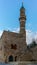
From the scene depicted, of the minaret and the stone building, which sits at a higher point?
the minaret

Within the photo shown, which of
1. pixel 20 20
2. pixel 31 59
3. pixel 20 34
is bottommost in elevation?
pixel 31 59

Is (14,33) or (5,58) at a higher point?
(14,33)

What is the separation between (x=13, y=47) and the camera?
83.5ft

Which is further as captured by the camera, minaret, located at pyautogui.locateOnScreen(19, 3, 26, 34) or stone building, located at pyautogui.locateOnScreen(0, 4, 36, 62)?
minaret, located at pyautogui.locateOnScreen(19, 3, 26, 34)

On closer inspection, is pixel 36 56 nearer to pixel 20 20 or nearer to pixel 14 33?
pixel 14 33

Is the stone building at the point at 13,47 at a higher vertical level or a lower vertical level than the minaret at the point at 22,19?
lower

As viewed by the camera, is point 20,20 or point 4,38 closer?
point 4,38

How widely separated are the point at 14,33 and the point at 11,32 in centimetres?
55

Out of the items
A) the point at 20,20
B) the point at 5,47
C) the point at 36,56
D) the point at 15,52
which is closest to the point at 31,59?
the point at 36,56

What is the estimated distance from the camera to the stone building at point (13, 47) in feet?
80.5

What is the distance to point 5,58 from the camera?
24.3 m

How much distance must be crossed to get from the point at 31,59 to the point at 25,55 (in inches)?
Answer: 44.2

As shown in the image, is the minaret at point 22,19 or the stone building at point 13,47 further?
the minaret at point 22,19

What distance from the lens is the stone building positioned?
24547mm
